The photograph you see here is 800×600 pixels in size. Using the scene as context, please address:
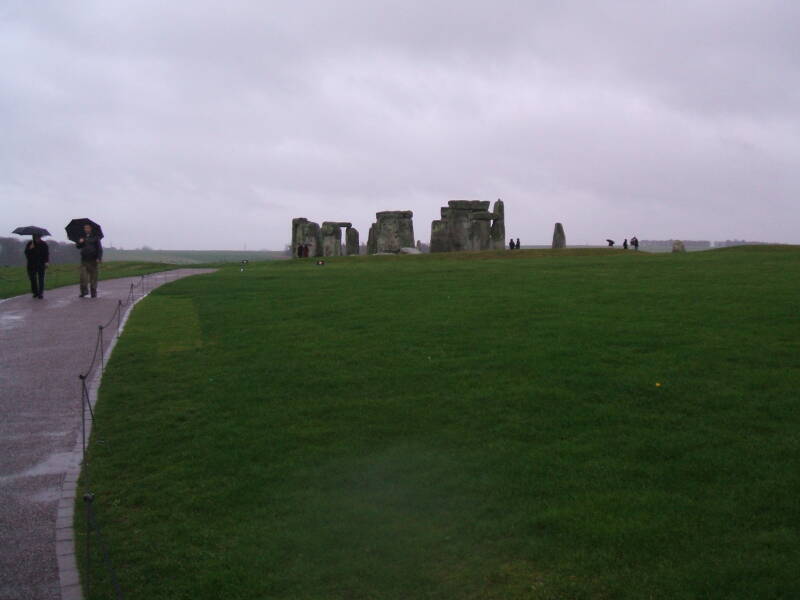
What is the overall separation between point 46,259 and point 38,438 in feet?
45.7

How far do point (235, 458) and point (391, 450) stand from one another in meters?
1.39

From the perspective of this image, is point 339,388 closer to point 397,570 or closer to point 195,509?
point 195,509

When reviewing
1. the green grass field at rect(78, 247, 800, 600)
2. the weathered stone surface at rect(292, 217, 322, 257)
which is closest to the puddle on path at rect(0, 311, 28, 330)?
the green grass field at rect(78, 247, 800, 600)

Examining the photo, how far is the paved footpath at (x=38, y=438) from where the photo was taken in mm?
5434

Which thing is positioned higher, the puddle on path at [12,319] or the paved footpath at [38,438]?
the puddle on path at [12,319]

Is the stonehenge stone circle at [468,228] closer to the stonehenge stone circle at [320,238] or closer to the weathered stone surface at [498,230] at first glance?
the weathered stone surface at [498,230]

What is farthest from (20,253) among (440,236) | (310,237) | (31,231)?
(31,231)

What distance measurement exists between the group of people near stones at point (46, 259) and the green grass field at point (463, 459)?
852cm

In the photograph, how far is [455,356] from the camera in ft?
33.2

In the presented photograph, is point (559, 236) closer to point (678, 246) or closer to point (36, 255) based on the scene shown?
point (678, 246)

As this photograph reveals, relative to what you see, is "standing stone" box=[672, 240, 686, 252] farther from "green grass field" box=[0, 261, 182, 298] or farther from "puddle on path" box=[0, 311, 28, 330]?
"puddle on path" box=[0, 311, 28, 330]

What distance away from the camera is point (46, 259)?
20719 millimetres

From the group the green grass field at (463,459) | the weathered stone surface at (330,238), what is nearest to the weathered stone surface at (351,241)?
the weathered stone surface at (330,238)

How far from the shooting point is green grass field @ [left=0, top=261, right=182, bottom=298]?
2450 centimetres
